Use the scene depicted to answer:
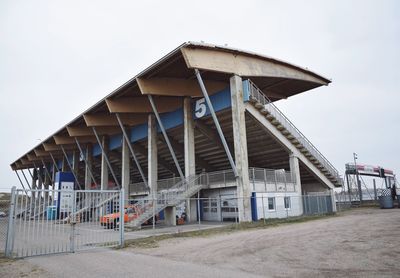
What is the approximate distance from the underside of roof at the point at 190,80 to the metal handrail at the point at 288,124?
58.6 inches

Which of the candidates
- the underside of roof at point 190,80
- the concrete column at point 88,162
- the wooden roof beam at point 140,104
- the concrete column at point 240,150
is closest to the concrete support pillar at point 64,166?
the concrete column at point 88,162

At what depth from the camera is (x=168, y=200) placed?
24188mm

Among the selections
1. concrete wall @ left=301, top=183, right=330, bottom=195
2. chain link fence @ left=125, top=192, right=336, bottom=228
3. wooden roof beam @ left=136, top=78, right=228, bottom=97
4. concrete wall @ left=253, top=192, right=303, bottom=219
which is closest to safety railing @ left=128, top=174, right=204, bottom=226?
chain link fence @ left=125, top=192, right=336, bottom=228

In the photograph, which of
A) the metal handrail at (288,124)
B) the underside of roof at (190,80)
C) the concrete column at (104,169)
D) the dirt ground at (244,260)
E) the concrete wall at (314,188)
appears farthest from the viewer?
the concrete column at (104,169)

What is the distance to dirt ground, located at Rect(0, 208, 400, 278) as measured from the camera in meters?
7.53

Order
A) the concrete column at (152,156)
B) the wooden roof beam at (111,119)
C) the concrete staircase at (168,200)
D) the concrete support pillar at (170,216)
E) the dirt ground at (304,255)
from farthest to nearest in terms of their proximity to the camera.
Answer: the wooden roof beam at (111,119), the concrete column at (152,156), the concrete support pillar at (170,216), the concrete staircase at (168,200), the dirt ground at (304,255)

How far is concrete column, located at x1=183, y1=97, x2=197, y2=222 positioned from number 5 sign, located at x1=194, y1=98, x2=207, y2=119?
0.64 metres

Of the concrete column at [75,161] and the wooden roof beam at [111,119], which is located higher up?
the wooden roof beam at [111,119]

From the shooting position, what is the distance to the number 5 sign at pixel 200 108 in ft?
91.1

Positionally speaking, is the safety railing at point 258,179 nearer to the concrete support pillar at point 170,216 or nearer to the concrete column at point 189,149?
the concrete column at point 189,149

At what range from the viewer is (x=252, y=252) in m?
10.4

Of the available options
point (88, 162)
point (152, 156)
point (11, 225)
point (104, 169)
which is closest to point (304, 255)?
point (11, 225)

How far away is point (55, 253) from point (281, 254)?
7971 millimetres

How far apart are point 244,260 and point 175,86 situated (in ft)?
66.2
